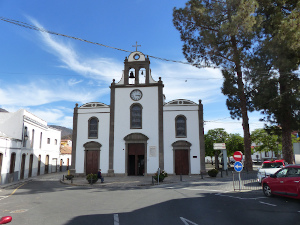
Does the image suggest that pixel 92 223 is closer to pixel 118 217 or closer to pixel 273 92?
pixel 118 217

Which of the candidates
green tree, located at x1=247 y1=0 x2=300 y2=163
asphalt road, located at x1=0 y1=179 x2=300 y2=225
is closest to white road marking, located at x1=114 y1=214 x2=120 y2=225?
asphalt road, located at x1=0 y1=179 x2=300 y2=225

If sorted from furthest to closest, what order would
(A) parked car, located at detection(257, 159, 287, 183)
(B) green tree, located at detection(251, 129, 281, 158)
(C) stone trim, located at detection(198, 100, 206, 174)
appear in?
(B) green tree, located at detection(251, 129, 281, 158) < (C) stone trim, located at detection(198, 100, 206, 174) < (A) parked car, located at detection(257, 159, 287, 183)

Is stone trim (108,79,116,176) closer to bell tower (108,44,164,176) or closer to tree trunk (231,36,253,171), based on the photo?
bell tower (108,44,164,176)

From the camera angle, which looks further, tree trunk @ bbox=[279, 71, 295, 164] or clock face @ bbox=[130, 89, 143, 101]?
clock face @ bbox=[130, 89, 143, 101]

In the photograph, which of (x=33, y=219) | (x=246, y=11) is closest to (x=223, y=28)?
(x=246, y=11)

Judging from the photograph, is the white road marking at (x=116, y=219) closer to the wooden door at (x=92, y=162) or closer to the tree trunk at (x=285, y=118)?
the tree trunk at (x=285, y=118)

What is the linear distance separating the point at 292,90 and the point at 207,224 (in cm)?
1687

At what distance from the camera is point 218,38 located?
22.6 metres

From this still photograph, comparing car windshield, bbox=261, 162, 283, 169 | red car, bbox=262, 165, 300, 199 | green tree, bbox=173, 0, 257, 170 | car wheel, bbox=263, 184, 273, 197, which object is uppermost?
green tree, bbox=173, 0, 257, 170

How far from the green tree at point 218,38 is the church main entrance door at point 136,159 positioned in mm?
11214

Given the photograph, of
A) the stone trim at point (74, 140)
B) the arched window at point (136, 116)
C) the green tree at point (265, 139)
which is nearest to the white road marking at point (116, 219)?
the arched window at point (136, 116)

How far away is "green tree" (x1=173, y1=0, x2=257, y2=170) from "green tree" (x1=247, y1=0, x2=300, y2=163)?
1630mm

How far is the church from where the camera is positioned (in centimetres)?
2609

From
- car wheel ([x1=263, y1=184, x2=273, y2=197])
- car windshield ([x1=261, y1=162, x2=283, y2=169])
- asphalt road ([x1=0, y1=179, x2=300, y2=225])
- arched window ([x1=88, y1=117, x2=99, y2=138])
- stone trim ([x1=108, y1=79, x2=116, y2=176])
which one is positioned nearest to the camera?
asphalt road ([x1=0, y1=179, x2=300, y2=225])
